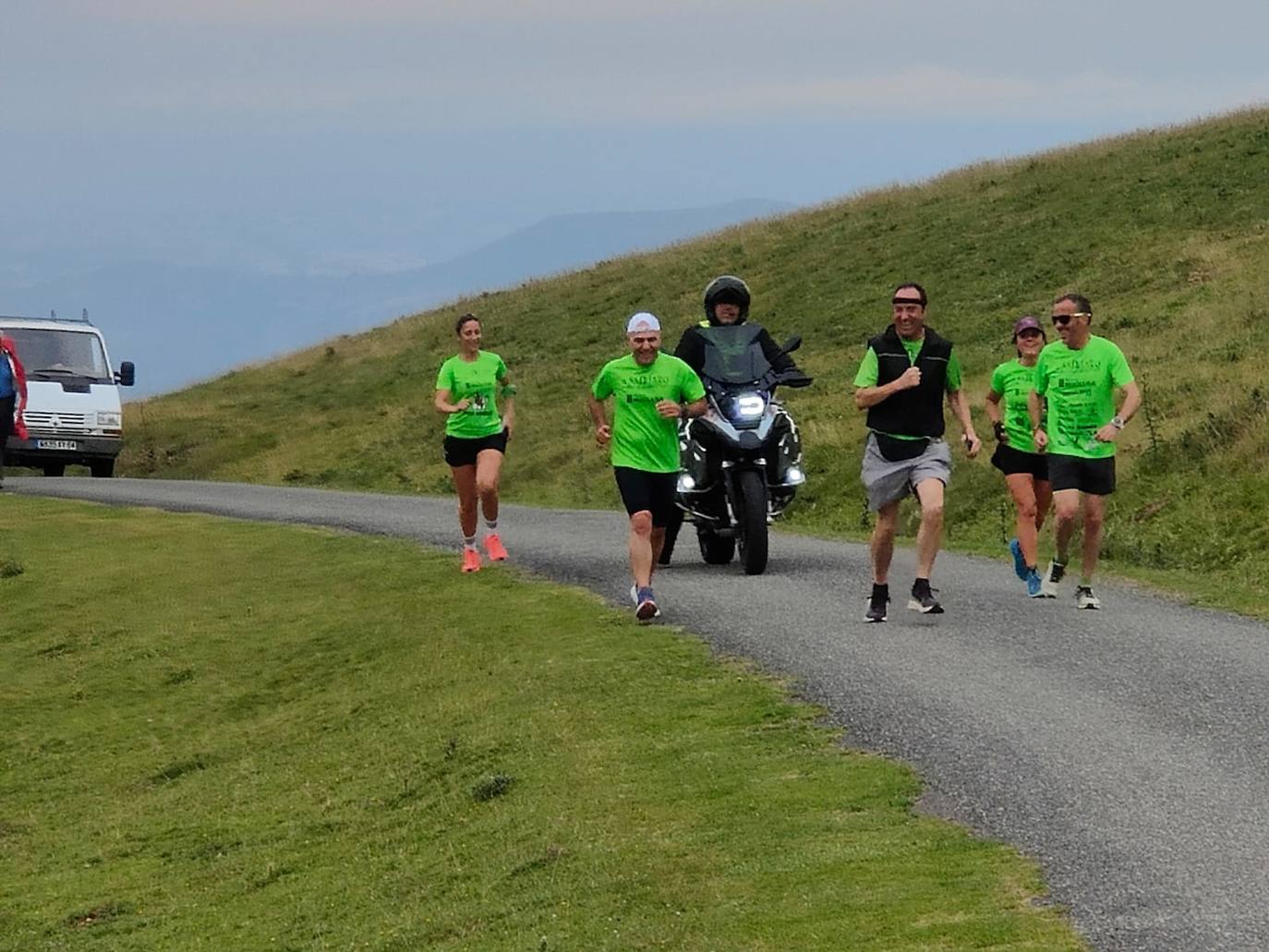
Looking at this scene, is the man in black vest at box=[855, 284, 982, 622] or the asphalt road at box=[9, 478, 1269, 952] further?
the man in black vest at box=[855, 284, 982, 622]

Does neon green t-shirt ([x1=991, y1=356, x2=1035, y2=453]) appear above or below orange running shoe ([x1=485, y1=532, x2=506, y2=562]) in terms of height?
above

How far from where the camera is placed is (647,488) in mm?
13234

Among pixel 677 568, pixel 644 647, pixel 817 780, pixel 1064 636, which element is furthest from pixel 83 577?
pixel 817 780

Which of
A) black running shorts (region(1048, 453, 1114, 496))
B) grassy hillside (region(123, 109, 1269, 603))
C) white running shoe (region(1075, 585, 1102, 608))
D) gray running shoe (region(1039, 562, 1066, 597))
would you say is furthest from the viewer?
grassy hillside (region(123, 109, 1269, 603))

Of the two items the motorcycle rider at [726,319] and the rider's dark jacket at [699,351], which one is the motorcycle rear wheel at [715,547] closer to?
the motorcycle rider at [726,319]

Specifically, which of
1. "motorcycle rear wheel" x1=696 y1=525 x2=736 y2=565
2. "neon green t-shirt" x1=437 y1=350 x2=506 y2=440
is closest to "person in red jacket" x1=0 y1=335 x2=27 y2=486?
"neon green t-shirt" x1=437 y1=350 x2=506 y2=440

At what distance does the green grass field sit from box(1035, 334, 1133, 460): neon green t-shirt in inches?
118

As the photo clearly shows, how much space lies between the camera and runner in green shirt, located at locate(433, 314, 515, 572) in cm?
1576

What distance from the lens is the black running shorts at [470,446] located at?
16109 millimetres

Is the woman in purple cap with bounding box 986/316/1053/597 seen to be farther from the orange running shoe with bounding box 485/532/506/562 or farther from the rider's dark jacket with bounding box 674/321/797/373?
the orange running shoe with bounding box 485/532/506/562

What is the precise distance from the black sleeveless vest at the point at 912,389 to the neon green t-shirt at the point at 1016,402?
2.43m

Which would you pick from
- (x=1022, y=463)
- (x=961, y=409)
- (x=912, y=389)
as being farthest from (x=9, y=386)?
(x=912, y=389)

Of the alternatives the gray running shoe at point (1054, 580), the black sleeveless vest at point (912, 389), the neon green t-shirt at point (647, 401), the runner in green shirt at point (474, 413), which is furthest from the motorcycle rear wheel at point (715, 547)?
the black sleeveless vest at point (912, 389)

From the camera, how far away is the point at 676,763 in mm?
9273
